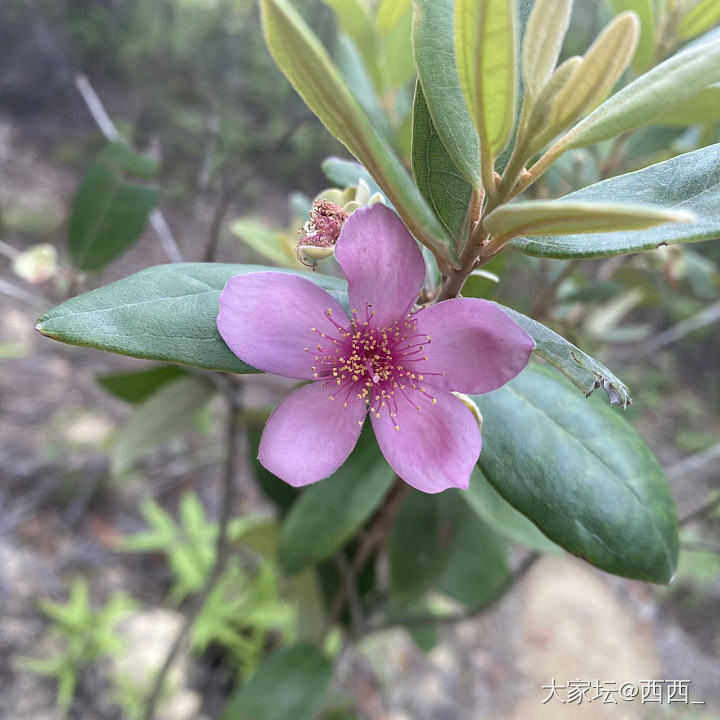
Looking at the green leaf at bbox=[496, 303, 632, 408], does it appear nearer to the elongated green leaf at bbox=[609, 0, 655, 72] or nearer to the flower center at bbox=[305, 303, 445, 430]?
the flower center at bbox=[305, 303, 445, 430]

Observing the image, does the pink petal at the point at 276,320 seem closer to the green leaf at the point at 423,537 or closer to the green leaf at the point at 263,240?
the green leaf at the point at 263,240

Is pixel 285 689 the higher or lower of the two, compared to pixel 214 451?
higher

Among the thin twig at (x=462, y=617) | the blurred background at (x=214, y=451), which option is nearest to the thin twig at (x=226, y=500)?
the blurred background at (x=214, y=451)

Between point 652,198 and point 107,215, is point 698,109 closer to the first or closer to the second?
point 652,198

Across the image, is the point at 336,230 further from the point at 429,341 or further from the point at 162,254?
the point at 162,254

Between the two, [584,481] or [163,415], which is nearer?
[584,481]

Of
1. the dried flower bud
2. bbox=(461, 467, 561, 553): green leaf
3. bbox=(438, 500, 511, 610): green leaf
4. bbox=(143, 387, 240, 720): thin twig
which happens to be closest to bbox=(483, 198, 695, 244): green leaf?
the dried flower bud

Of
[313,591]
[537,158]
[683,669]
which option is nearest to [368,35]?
[537,158]

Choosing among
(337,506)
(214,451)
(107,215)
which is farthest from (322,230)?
(214,451)
